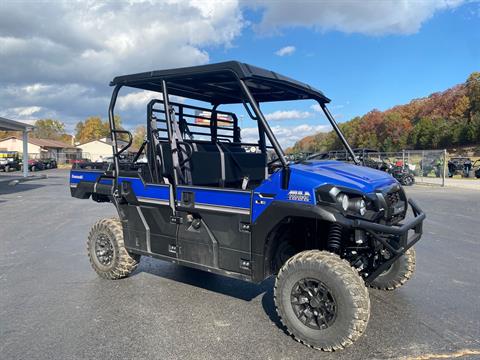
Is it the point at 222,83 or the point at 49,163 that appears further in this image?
the point at 49,163

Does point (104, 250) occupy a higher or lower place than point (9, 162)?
lower

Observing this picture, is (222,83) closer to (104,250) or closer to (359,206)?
(359,206)

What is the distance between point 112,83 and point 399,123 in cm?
7787

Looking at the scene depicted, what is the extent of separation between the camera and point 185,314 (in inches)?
165

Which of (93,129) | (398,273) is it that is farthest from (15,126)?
(93,129)

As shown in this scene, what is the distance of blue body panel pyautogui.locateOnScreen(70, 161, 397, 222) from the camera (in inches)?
137

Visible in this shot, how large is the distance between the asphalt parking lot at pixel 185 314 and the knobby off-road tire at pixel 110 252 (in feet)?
0.50

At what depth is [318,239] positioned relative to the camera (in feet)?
13.5

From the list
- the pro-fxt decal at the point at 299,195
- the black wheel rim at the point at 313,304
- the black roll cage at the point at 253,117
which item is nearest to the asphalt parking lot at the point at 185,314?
the black wheel rim at the point at 313,304

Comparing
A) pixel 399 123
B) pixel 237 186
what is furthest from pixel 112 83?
pixel 399 123

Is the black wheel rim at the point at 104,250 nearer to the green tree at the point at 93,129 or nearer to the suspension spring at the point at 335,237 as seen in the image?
the suspension spring at the point at 335,237

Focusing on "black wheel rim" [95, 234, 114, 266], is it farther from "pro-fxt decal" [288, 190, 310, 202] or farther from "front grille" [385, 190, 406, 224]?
"front grille" [385, 190, 406, 224]

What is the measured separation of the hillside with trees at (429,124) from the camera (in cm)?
6200

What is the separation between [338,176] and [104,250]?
3151 mm
